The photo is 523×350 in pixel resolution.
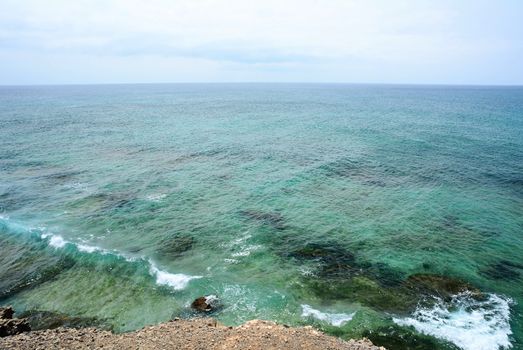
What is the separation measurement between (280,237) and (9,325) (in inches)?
912

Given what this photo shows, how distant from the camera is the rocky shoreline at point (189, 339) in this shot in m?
19.0

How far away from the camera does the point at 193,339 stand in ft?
64.4

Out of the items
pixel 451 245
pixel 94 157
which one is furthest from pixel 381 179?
pixel 94 157

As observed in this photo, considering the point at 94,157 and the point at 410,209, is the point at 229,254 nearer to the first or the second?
the point at 410,209

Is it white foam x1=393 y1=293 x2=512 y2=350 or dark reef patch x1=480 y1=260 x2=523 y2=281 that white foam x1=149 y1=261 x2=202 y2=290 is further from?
dark reef patch x1=480 y1=260 x2=523 y2=281

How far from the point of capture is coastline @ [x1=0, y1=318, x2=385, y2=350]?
19.0 m

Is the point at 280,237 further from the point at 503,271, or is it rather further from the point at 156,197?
the point at 503,271

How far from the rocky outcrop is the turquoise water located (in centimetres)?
315

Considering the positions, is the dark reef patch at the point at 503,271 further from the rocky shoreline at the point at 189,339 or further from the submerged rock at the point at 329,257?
the rocky shoreline at the point at 189,339

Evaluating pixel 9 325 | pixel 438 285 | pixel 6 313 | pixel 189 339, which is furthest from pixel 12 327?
pixel 438 285

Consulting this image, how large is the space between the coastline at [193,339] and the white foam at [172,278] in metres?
7.40

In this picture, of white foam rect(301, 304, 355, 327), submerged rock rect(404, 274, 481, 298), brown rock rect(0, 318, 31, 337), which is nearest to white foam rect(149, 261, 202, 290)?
brown rock rect(0, 318, 31, 337)

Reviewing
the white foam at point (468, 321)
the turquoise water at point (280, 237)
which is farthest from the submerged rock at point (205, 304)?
the white foam at point (468, 321)

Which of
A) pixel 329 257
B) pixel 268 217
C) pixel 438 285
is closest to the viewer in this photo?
pixel 438 285
